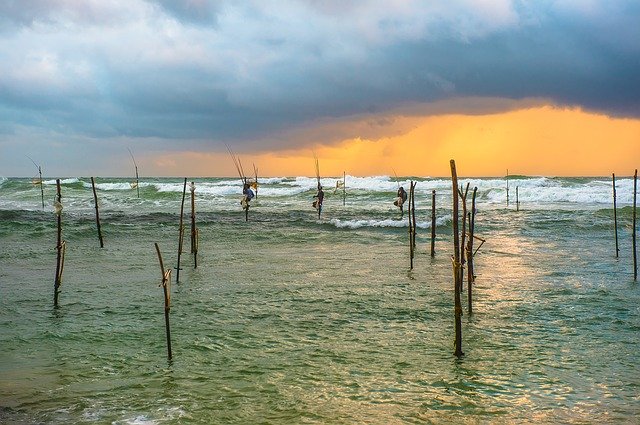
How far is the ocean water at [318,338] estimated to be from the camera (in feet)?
19.4

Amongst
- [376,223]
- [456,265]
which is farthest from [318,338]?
[376,223]

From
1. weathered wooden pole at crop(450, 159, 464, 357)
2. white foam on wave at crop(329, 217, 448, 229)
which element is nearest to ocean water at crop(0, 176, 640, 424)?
weathered wooden pole at crop(450, 159, 464, 357)

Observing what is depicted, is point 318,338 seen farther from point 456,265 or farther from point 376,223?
point 376,223

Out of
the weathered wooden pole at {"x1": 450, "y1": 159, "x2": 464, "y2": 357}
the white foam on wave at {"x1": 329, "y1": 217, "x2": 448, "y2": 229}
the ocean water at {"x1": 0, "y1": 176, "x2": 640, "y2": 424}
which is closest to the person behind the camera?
the ocean water at {"x1": 0, "y1": 176, "x2": 640, "y2": 424}

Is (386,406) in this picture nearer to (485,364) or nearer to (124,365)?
(485,364)

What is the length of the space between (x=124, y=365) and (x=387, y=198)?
37693 millimetres

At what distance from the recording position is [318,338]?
27.2 feet

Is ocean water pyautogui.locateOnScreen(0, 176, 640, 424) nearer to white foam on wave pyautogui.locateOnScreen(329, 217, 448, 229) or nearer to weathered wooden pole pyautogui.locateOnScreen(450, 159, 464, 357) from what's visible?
weathered wooden pole pyautogui.locateOnScreen(450, 159, 464, 357)

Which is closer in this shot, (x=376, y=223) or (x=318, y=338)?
(x=318, y=338)

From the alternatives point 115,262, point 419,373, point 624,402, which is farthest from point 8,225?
point 624,402

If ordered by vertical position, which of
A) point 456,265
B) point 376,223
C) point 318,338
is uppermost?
point 456,265

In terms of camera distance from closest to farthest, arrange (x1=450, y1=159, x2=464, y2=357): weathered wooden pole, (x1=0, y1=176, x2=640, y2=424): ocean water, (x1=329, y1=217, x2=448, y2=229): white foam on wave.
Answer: (x1=0, y1=176, x2=640, y2=424): ocean water → (x1=450, y1=159, x2=464, y2=357): weathered wooden pole → (x1=329, y1=217, x2=448, y2=229): white foam on wave

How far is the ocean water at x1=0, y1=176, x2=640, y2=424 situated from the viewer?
19.4ft

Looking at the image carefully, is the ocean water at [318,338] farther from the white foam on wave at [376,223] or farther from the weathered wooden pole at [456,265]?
the white foam on wave at [376,223]
